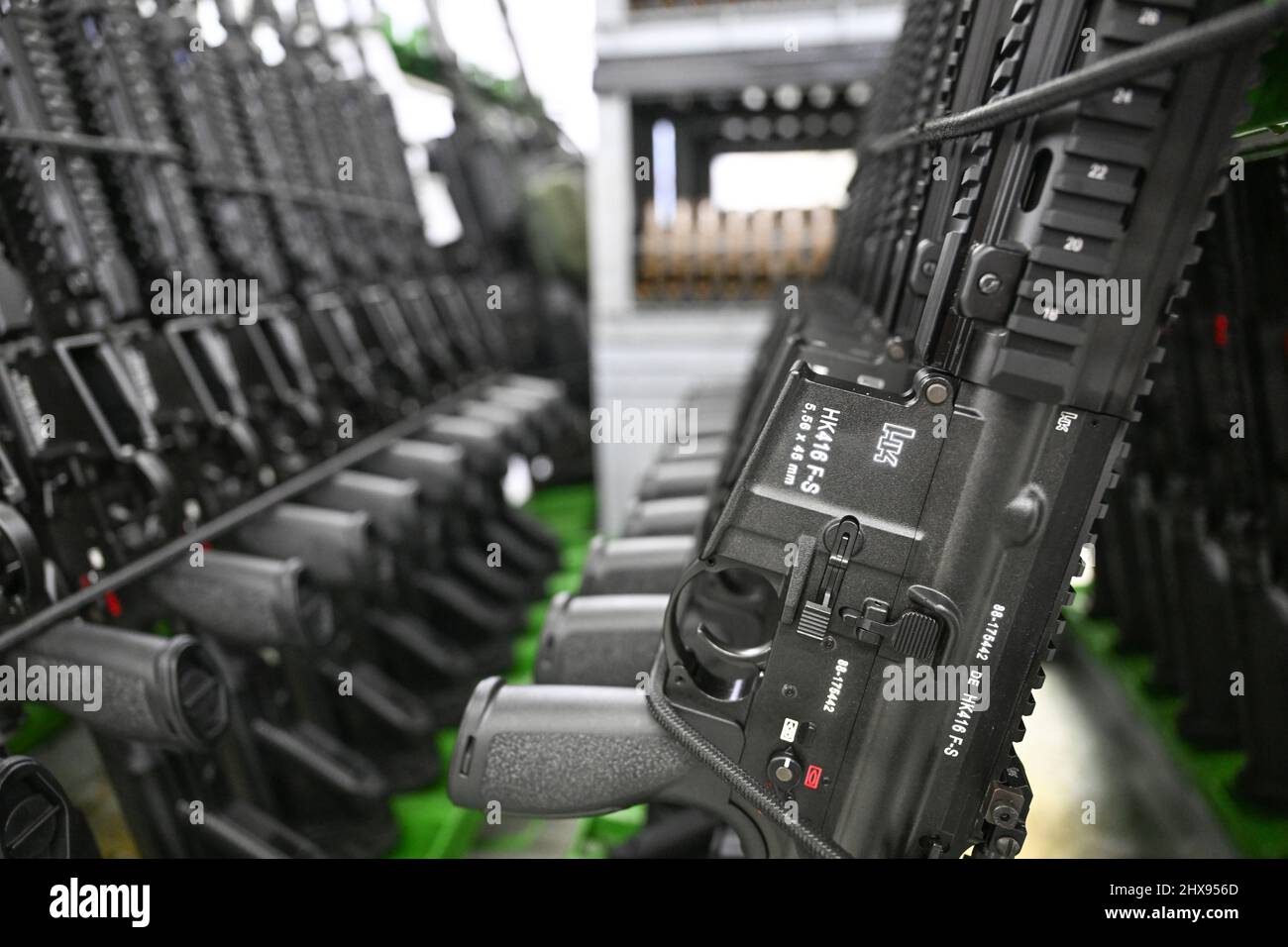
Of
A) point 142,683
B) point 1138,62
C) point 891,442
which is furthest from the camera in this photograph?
point 142,683

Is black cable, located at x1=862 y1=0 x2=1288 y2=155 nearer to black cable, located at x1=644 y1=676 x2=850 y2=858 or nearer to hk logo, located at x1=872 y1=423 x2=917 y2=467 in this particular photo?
hk logo, located at x1=872 y1=423 x2=917 y2=467

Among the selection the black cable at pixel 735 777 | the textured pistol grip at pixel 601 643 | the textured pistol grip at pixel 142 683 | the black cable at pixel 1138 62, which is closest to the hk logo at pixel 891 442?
the black cable at pixel 1138 62

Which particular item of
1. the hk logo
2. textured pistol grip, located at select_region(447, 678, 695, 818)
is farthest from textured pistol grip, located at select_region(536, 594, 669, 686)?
the hk logo

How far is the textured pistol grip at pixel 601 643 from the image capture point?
2.05 meters

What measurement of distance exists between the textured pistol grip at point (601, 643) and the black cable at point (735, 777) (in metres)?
0.31

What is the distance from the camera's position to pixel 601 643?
2068 mm

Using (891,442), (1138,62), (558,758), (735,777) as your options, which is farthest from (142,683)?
(1138,62)

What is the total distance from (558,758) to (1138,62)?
1400mm

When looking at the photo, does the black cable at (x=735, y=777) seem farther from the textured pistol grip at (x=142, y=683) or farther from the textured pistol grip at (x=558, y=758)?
the textured pistol grip at (x=142, y=683)

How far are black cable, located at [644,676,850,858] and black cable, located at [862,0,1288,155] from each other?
1.11 meters

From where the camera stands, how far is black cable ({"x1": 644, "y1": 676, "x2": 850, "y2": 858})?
1646 millimetres

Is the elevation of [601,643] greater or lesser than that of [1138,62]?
lesser

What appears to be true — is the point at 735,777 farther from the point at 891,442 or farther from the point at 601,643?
the point at 891,442

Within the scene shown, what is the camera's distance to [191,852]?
8.11 ft
